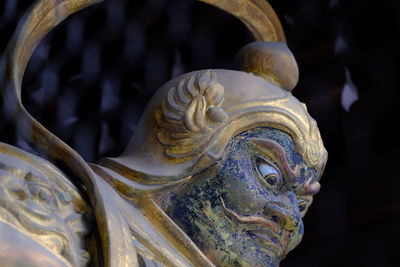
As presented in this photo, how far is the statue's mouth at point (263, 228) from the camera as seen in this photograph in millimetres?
1245

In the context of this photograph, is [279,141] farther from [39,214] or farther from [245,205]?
[39,214]

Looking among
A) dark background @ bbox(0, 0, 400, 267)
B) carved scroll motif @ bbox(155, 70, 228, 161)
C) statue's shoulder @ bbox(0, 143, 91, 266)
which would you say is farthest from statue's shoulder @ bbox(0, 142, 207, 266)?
dark background @ bbox(0, 0, 400, 267)

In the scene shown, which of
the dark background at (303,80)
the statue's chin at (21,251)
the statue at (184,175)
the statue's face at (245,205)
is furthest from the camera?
the dark background at (303,80)

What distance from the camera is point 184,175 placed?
1255mm

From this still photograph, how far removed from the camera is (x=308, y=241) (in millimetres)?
1919

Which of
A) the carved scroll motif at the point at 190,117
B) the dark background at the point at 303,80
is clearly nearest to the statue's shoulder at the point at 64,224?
the carved scroll motif at the point at 190,117

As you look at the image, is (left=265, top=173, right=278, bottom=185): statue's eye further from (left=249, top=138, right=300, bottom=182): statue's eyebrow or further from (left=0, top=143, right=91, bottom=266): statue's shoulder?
(left=0, top=143, right=91, bottom=266): statue's shoulder

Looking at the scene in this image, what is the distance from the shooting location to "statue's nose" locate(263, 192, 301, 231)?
126cm

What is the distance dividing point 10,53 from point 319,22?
759mm

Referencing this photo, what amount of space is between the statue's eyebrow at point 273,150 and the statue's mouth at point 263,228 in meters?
0.09

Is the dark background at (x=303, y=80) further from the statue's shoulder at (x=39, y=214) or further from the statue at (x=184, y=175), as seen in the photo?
the statue's shoulder at (x=39, y=214)

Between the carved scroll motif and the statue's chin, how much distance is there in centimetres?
32

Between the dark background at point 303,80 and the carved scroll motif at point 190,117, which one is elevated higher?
the carved scroll motif at point 190,117

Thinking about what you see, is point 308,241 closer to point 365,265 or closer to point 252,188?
point 365,265
